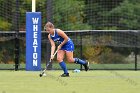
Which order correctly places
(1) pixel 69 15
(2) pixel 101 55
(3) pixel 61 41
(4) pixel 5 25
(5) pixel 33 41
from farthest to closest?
(4) pixel 5 25, (1) pixel 69 15, (2) pixel 101 55, (5) pixel 33 41, (3) pixel 61 41

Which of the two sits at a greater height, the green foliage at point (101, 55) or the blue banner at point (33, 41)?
the blue banner at point (33, 41)

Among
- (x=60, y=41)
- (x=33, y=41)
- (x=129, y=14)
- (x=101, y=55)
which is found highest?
(x=129, y=14)

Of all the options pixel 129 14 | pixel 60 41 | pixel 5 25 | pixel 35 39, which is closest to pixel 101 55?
pixel 129 14

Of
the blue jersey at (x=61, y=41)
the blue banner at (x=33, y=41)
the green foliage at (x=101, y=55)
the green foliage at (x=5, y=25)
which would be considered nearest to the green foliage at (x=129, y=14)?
the green foliage at (x=101, y=55)

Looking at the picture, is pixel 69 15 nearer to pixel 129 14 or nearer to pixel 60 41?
pixel 129 14

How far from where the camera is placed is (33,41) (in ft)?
64.7

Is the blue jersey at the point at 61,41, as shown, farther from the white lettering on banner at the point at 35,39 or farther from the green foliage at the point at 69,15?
the green foliage at the point at 69,15

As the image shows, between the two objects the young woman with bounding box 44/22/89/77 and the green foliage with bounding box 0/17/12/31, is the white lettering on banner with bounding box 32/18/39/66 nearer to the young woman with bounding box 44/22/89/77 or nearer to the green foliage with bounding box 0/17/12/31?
the young woman with bounding box 44/22/89/77

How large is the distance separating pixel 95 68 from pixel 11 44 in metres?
3.48

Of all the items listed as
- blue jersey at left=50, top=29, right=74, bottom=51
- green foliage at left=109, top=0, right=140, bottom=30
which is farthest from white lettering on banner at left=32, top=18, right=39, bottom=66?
green foliage at left=109, top=0, right=140, bottom=30

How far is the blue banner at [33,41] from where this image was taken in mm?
19672

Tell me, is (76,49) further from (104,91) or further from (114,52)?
(104,91)

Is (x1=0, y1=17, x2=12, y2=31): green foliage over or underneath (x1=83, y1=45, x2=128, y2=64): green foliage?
over

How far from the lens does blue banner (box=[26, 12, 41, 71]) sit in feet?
64.5
